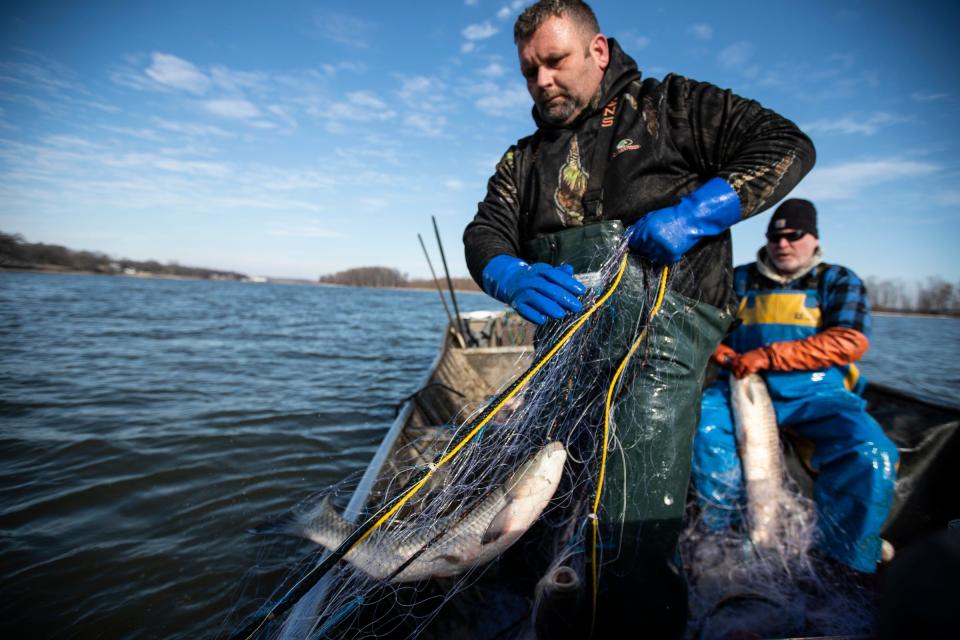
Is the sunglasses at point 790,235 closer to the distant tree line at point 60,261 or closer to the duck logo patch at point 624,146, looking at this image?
the duck logo patch at point 624,146

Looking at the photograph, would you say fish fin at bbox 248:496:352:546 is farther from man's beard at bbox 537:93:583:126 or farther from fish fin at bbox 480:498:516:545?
man's beard at bbox 537:93:583:126

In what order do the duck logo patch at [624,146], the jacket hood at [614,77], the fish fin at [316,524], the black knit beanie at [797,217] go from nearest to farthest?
1. the duck logo patch at [624,146]
2. the jacket hood at [614,77]
3. the fish fin at [316,524]
4. the black knit beanie at [797,217]

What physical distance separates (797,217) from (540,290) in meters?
2.54

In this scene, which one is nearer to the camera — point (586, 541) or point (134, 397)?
point (586, 541)

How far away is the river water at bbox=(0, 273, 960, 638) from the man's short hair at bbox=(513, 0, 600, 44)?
3.82 m

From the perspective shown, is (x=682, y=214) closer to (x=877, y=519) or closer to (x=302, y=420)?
(x=877, y=519)

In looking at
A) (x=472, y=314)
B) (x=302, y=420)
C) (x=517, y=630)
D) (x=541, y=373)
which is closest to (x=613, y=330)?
(x=541, y=373)

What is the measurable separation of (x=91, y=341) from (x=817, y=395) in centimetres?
1551

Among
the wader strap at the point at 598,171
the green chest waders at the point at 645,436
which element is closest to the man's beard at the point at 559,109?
the wader strap at the point at 598,171

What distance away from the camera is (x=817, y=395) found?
9.82 ft

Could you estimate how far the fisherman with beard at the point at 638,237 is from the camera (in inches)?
71.7

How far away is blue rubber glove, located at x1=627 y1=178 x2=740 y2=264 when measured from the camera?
1.80 m

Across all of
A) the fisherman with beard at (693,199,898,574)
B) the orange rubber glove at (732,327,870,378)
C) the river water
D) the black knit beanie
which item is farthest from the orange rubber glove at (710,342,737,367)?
the river water

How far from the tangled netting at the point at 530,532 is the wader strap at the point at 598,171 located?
0.27 m
